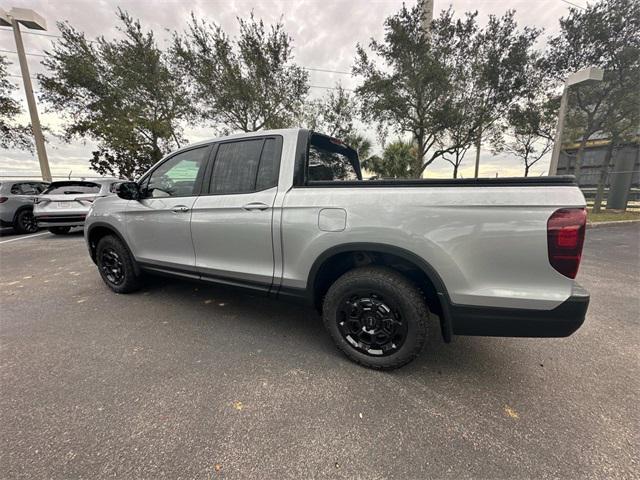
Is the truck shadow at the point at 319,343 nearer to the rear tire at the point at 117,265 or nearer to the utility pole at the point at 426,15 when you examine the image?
the rear tire at the point at 117,265

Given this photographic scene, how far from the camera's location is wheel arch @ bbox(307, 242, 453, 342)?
6.17ft

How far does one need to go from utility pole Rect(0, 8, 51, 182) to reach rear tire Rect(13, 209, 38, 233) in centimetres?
523

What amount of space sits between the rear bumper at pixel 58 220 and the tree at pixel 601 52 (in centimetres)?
1749

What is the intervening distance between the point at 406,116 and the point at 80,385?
13868mm

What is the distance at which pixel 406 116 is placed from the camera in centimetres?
1267

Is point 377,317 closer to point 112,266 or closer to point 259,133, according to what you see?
point 259,133

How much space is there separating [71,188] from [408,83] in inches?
495

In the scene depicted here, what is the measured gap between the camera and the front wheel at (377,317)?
1.98 metres

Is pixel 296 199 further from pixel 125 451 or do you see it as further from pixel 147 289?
pixel 147 289

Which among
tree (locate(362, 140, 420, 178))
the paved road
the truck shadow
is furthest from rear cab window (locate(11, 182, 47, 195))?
tree (locate(362, 140, 420, 178))

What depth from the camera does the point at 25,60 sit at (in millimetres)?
11047

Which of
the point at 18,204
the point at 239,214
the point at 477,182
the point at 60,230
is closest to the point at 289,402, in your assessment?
the point at 239,214

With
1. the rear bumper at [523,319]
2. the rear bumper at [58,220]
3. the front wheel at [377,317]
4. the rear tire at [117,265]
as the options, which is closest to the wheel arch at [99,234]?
the rear tire at [117,265]

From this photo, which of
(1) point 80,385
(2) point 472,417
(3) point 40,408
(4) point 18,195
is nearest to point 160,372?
(1) point 80,385
